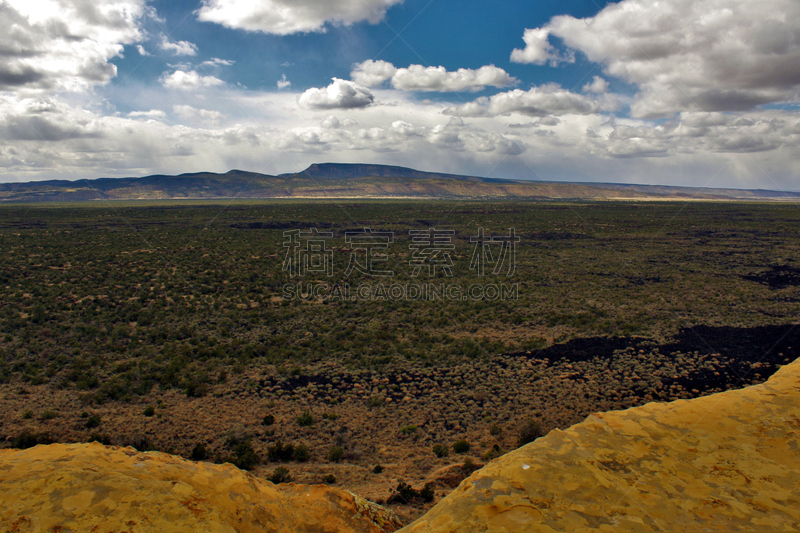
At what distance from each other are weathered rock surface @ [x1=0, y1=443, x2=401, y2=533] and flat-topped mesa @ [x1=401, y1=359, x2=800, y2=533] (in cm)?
166

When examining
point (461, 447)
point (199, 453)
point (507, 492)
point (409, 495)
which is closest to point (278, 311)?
point (199, 453)

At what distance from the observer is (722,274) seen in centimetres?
2855

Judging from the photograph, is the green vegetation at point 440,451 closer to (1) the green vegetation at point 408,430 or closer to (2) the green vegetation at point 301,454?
(1) the green vegetation at point 408,430

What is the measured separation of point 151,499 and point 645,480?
785 centimetres

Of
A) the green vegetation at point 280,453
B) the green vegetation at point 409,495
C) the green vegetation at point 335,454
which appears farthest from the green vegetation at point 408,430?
the green vegetation at point 280,453

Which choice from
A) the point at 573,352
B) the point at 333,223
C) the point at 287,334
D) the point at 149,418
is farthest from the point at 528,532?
the point at 333,223

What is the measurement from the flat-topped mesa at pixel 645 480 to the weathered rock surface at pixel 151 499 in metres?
1.66

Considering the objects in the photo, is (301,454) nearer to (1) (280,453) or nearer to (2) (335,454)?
(1) (280,453)

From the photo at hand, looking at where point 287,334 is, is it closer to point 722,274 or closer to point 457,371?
point 457,371

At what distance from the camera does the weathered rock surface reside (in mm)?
5125

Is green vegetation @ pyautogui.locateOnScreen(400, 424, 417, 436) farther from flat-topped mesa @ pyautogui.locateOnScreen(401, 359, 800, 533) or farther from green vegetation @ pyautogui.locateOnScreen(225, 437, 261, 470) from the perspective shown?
green vegetation @ pyautogui.locateOnScreen(225, 437, 261, 470)

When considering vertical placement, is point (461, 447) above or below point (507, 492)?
below

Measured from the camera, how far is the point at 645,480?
258 inches

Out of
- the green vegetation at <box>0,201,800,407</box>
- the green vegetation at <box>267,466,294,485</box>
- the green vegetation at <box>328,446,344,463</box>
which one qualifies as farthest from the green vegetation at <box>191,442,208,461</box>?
the green vegetation at <box>0,201,800,407</box>
